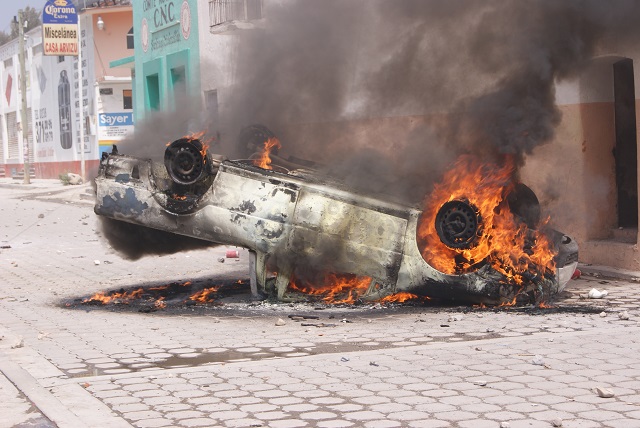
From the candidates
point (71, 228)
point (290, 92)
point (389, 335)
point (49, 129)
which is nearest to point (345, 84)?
point (290, 92)

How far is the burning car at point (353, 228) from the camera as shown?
806 centimetres

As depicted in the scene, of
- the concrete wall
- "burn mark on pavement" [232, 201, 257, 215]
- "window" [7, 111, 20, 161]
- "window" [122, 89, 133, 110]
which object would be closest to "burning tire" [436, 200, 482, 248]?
"burn mark on pavement" [232, 201, 257, 215]

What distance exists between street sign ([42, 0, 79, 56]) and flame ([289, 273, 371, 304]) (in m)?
31.2

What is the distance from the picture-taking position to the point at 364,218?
26.9ft

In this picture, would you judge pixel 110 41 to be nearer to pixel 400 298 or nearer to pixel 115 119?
pixel 115 119

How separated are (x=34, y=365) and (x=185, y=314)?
7.41ft

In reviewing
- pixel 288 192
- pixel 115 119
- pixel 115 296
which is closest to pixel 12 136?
pixel 115 119

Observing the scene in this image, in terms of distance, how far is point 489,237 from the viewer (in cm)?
803

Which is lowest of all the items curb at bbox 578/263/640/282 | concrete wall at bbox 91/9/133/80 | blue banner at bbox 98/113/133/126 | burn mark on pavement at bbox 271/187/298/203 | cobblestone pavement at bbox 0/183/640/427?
curb at bbox 578/263/640/282

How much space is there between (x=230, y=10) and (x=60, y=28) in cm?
1788

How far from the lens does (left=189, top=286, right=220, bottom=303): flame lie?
9.34 m

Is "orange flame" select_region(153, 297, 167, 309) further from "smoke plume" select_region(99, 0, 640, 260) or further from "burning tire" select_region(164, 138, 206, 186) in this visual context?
"smoke plume" select_region(99, 0, 640, 260)

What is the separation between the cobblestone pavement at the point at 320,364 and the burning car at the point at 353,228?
0.98ft

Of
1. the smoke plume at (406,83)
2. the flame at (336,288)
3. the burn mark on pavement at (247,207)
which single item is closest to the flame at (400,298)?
the flame at (336,288)
